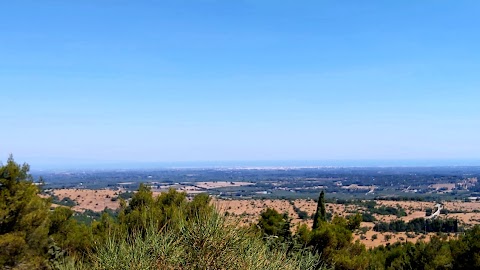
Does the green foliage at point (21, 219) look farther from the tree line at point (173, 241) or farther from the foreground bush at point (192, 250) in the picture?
the foreground bush at point (192, 250)

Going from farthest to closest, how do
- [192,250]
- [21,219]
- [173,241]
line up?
[21,219]
[173,241]
[192,250]

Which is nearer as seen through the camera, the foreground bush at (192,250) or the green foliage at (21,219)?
the foreground bush at (192,250)

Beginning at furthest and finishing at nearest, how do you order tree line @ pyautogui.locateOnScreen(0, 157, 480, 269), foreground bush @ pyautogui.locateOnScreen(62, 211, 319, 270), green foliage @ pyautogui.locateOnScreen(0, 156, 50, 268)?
1. green foliage @ pyautogui.locateOnScreen(0, 156, 50, 268)
2. tree line @ pyautogui.locateOnScreen(0, 157, 480, 269)
3. foreground bush @ pyautogui.locateOnScreen(62, 211, 319, 270)

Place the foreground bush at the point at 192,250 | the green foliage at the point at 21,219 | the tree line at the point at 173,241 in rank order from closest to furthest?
the foreground bush at the point at 192,250
the tree line at the point at 173,241
the green foliage at the point at 21,219

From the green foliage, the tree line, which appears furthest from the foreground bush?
the green foliage

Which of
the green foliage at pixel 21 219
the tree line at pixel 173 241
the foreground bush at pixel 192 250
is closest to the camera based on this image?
the foreground bush at pixel 192 250

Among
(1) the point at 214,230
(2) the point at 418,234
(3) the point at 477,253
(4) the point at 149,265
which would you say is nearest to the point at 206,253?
(1) the point at 214,230

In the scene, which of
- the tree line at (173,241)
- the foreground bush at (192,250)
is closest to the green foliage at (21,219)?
the tree line at (173,241)

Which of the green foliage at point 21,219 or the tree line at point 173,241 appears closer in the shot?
the tree line at point 173,241

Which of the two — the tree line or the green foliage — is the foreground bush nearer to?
the tree line

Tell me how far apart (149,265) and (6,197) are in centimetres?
1044

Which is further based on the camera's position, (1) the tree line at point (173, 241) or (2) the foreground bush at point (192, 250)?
(1) the tree line at point (173, 241)

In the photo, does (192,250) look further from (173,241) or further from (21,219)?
(21,219)

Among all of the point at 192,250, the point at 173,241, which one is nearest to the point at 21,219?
the point at 173,241
